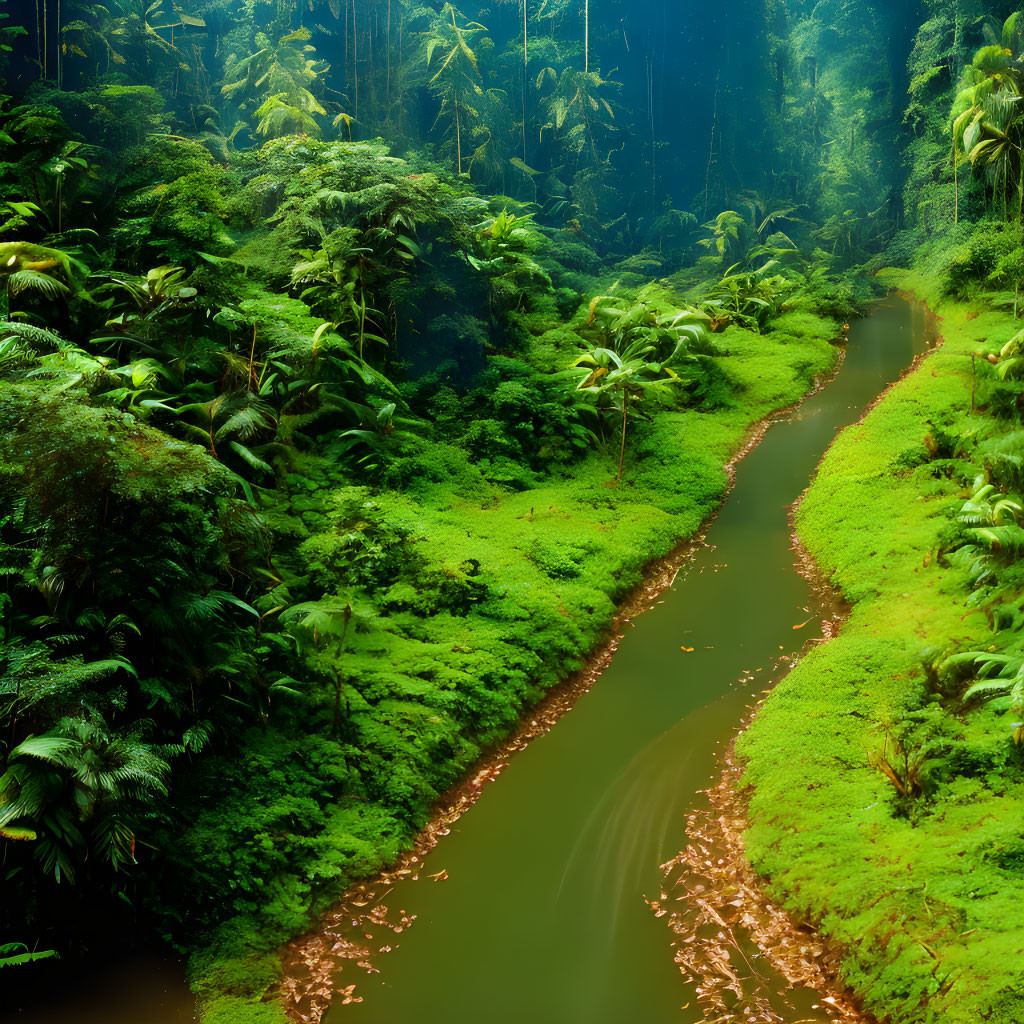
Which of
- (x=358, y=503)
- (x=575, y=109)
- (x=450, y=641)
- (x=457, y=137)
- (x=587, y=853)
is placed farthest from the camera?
(x=575, y=109)

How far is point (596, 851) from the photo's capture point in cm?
556

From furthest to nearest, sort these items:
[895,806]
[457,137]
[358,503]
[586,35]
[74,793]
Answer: [586,35] → [457,137] → [358,503] → [895,806] → [74,793]

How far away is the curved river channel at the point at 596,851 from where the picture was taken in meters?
4.45

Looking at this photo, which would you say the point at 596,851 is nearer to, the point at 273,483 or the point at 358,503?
the point at 358,503

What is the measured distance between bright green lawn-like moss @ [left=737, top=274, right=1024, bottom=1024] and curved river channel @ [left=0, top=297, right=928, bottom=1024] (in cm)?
45

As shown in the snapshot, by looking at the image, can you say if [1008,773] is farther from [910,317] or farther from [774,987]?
[910,317]

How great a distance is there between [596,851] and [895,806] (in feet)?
6.64

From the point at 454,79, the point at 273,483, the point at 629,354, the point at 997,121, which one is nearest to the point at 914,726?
the point at 273,483

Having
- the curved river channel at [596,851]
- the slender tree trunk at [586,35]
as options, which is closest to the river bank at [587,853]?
the curved river channel at [596,851]

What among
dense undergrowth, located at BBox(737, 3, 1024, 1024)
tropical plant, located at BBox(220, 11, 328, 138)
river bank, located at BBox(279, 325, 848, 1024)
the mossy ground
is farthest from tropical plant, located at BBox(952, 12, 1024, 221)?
tropical plant, located at BBox(220, 11, 328, 138)

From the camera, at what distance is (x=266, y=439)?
916 centimetres

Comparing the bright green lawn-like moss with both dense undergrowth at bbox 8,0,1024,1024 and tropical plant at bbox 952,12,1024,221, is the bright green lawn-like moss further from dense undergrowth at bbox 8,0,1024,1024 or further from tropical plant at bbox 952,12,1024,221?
tropical plant at bbox 952,12,1024,221

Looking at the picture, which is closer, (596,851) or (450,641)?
(596,851)

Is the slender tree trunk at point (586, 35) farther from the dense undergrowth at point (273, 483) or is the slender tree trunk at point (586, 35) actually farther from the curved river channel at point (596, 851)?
the curved river channel at point (596, 851)
